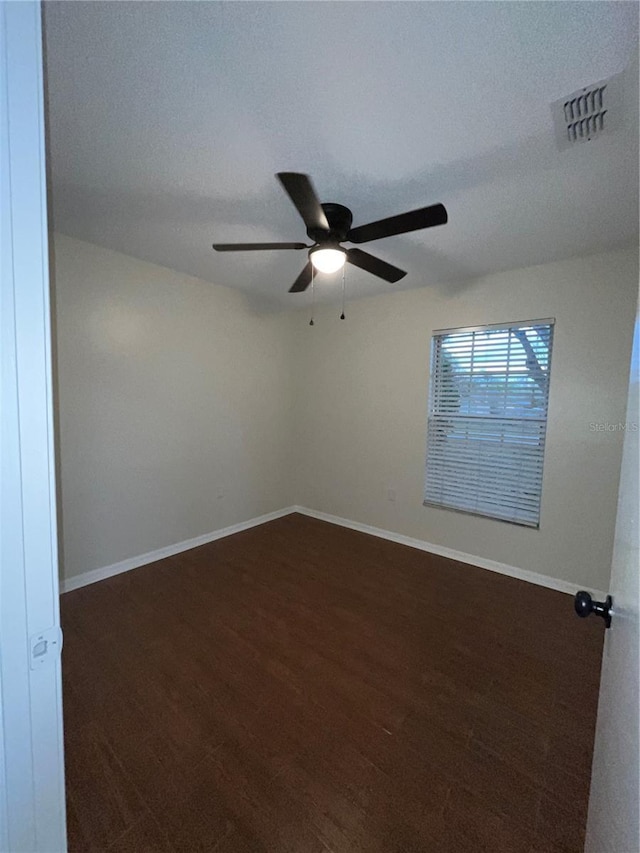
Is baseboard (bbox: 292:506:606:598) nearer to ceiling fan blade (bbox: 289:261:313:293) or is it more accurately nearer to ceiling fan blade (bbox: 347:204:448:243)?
ceiling fan blade (bbox: 289:261:313:293)

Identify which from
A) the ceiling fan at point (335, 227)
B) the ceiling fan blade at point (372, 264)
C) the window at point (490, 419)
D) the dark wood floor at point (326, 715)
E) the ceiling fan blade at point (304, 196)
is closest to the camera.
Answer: the dark wood floor at point (326, 715)

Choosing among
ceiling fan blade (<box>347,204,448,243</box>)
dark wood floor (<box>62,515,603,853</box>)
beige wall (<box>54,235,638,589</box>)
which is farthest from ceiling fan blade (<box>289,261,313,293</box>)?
dark wood floor (<box>62,515,603,853</box>)

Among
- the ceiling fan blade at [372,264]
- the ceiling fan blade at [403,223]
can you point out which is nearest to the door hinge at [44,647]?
the ceiling fan blade at [403,223]

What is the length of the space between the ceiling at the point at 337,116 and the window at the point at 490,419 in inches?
32.6

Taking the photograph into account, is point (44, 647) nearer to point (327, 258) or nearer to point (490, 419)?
point (327, 258)

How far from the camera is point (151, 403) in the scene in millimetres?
2844

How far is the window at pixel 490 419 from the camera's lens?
2697 millimetres

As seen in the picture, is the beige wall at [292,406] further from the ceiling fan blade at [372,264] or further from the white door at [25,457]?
the white door at [25,457]

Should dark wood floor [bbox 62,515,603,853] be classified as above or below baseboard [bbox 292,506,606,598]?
below

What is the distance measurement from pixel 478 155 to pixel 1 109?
5.62 feet

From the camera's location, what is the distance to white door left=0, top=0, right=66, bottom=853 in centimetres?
47

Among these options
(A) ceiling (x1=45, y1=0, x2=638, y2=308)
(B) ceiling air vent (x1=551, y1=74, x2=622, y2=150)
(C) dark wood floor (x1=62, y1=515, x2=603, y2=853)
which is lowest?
(C) dark wood floor (x1=62, y1=515, x2=603, y2=853)

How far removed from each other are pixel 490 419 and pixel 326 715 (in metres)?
2.42

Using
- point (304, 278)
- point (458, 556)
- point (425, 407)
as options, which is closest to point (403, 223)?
point (304, 278)
